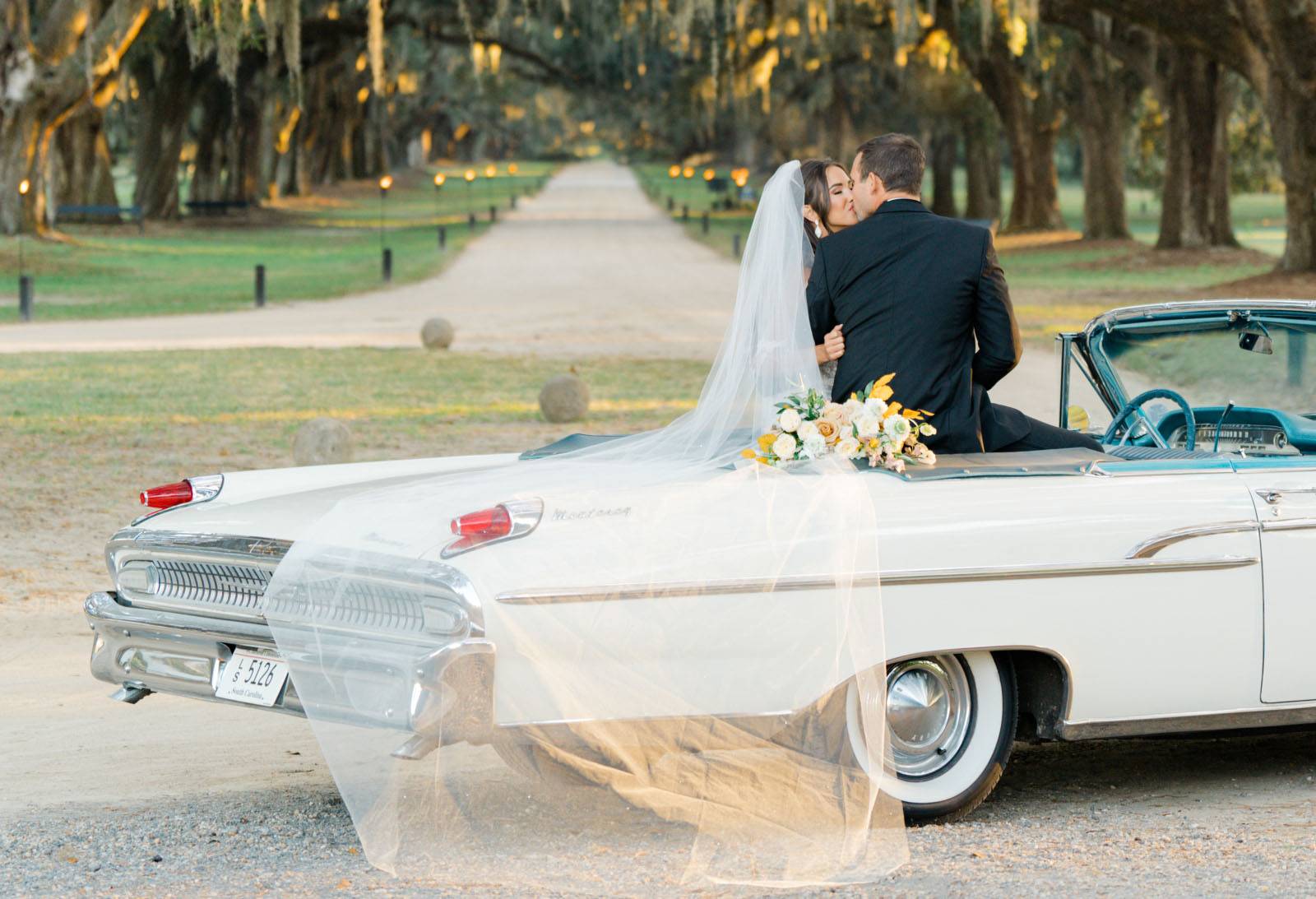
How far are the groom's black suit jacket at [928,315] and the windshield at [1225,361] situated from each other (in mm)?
1062

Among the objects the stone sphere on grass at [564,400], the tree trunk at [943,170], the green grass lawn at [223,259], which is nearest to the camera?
the stone sphere on grass at [564,400]

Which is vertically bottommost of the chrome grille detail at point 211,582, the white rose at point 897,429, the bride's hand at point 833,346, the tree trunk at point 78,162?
the chrome grille detail at point 211,582

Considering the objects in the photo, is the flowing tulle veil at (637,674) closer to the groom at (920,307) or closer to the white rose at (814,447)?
the white rose at (814,447)

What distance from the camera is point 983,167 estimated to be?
169 feet

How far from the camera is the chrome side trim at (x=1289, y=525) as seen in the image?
5.07 m

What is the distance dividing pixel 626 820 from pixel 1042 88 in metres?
41.4

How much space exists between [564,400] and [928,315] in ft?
31.7

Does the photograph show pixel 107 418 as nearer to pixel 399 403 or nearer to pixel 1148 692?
pixel 399 403

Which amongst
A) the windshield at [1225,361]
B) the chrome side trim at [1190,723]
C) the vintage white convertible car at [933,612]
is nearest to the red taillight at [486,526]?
the vintage white convertible car at [933,612]

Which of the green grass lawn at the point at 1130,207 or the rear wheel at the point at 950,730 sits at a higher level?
the green grass lawn at the point at 1130,207

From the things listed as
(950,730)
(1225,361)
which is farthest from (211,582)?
(1225,361)

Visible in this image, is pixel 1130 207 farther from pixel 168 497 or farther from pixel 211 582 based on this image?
pixel 211 582

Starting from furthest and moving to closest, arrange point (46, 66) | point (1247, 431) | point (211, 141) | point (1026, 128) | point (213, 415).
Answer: point (211, 141)
point (1026, 128)
point (46, 66)
point (213, 415)
point (1247, 431)

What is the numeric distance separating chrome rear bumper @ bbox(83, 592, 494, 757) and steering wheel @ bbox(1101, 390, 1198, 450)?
2.67 m
